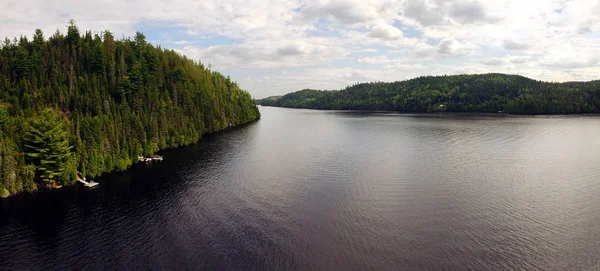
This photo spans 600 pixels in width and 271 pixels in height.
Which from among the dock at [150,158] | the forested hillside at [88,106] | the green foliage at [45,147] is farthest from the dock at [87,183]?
the dock at [150,158]

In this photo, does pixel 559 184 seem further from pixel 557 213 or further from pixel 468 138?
pixel 468 138

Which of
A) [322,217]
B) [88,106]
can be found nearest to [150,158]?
[88,106]

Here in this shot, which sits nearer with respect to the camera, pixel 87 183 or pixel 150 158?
pixel 87 183

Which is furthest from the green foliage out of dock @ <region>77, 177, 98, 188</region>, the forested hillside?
dock @ <region>77, 177, 98, 188</region>

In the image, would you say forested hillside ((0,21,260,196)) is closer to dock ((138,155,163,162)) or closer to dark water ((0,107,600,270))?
dock ((138,155,163,162))

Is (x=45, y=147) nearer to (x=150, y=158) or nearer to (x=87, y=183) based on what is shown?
(x=87, y=183)

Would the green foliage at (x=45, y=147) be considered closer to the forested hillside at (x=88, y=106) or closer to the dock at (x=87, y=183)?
the forested hillside at (x=88, y=106)

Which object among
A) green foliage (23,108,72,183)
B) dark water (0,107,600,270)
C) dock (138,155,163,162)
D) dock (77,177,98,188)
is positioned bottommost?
dark water (0,107,600,270)
